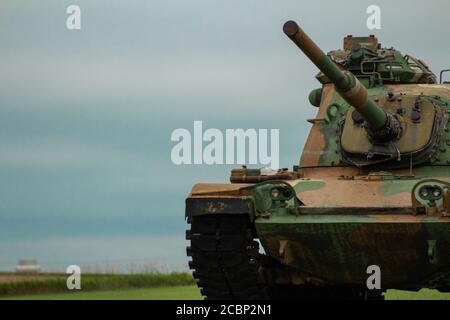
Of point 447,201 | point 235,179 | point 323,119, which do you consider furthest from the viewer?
point 323,119

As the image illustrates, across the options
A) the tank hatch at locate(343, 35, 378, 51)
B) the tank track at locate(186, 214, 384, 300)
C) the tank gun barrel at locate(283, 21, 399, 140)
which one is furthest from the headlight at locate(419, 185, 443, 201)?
the tank hatch at locate(343, 35, 378, 51)

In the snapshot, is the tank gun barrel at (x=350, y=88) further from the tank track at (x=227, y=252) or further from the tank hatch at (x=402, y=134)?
the tank track at (x=227, y=252)

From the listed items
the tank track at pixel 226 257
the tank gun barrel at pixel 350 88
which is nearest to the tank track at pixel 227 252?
the tank track at pixel 226 257

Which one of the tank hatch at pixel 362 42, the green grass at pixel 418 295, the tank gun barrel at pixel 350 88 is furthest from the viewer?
the green grass at pixel 418 295

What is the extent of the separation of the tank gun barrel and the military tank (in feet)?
0.06

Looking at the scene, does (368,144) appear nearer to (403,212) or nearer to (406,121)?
(406,121)

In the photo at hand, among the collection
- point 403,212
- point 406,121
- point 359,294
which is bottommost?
point 359,294

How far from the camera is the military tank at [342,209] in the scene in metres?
17.9

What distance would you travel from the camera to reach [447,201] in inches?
690

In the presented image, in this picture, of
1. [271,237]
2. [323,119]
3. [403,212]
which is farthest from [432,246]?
[323,119]

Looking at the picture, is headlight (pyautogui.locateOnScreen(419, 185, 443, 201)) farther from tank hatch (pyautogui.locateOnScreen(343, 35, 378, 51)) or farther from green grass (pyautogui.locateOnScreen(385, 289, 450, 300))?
green grass (pyautogui.locateOnScreen(385, 289, 450, 300))

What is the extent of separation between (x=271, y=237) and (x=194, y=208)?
3.63 feet

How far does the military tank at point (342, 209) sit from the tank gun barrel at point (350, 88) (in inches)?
0.8

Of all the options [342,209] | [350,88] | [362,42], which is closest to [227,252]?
[342,209]
